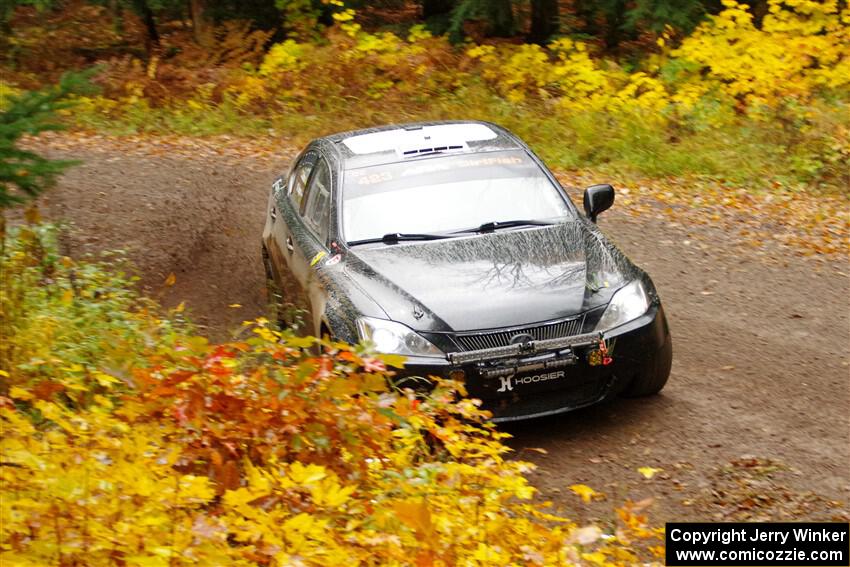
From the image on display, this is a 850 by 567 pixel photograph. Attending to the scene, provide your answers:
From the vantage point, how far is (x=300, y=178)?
9023mm

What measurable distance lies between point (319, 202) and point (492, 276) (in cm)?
205

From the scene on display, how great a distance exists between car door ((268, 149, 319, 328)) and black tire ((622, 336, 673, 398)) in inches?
92.6

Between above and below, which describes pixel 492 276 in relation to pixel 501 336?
above

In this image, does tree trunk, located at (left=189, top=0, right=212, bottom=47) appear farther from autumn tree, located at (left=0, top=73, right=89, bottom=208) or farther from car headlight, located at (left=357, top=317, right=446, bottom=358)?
car headlight, located at (left=357, top=317, right=446, bottom=358)

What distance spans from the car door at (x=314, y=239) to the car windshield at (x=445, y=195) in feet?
0.74

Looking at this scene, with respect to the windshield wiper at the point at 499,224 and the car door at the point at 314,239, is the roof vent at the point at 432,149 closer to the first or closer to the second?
the car door at the point at 314,239

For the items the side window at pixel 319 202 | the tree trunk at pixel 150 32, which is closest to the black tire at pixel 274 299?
the side window at pixel 319 202

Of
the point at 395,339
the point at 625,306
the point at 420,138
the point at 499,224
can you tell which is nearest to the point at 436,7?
the point at 420,138

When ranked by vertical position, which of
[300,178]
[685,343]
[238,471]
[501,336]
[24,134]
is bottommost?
[685,343]

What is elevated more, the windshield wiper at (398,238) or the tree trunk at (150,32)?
the windshield wiper at (398,238)

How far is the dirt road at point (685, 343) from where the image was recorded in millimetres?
5859

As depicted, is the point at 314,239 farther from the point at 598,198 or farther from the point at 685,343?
the point at 685,343

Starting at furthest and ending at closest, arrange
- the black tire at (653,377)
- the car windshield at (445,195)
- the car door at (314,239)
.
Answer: the car windshield at (445,195) < the car door at (314,239) < the black tire at (653,377)

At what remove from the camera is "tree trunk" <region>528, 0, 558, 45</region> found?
61.5 ft
